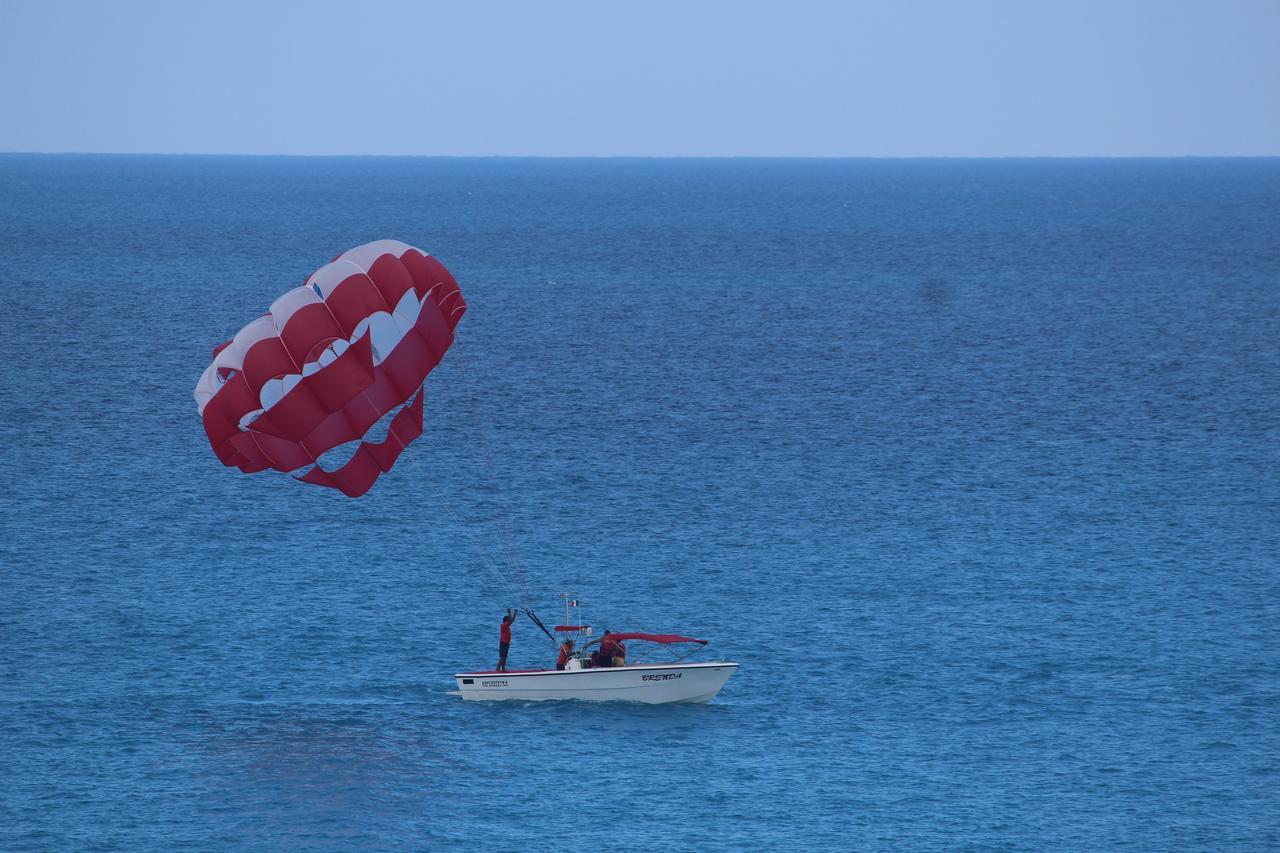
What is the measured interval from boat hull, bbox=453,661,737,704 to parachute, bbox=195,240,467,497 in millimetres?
8670

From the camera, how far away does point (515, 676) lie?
58625mm

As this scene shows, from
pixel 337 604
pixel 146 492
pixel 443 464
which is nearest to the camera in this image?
pixel 337 604

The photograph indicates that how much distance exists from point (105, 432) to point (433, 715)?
5218 centimetres

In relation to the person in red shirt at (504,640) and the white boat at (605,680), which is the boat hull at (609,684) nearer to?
the white boat at (605,680)

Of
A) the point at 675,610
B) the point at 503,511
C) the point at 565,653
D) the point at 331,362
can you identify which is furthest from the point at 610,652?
the point at 503,511

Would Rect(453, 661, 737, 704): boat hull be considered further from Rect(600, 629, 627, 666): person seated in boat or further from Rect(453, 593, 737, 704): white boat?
Rect(600, 629, 627, 666): person seated in boat

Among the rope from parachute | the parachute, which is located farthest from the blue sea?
the parachute

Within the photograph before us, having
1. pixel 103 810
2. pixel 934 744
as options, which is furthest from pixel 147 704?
pixel 934 744

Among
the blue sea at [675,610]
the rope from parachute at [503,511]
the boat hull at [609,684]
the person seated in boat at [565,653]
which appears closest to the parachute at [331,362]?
the rope from parachute at [503,511]

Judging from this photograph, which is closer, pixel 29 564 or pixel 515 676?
pixel 515 676

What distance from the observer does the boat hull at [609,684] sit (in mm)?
58219

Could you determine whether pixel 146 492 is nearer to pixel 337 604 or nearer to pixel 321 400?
pixel 337 604

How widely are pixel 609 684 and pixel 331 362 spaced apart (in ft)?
47.8

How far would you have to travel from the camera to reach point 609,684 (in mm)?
58625
